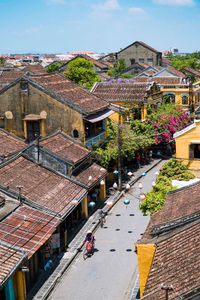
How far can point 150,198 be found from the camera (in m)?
18.0

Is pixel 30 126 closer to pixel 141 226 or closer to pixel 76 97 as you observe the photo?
pixel 76 97

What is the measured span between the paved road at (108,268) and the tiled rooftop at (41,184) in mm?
2711

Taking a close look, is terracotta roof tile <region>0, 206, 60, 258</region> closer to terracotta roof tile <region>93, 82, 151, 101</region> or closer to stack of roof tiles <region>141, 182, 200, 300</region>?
stack of roof tiles <region>141, 182, 200, 300</region>

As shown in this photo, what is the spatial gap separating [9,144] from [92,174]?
6022 mm

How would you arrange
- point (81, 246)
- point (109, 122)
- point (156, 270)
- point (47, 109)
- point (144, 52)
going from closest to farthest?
point (156, 270) → point (81, 246) → point (47, 109) → point (109, 122) → point (144, 52)

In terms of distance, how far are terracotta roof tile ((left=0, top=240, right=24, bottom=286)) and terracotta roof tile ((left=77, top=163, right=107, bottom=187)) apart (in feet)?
29.1

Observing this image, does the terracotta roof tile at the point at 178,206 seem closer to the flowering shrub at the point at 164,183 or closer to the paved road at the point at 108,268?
the flowering shrub at the point at 164,183

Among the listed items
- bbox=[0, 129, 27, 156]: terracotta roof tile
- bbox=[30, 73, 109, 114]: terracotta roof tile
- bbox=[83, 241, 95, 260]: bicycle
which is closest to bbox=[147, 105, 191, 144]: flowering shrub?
bbox=[30, 73, 109, 114]: terracotta roof tile

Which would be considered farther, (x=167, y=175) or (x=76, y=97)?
(x=76, y=97)

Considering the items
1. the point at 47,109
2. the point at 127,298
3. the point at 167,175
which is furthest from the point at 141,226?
the point at 47,109

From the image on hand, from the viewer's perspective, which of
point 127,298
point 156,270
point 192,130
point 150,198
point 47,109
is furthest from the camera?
point 47,109

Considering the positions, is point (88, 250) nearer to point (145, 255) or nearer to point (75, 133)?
point (145, 255)

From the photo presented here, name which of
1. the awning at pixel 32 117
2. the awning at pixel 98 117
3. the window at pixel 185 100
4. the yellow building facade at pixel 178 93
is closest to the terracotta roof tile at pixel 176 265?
the awning at pixel 98 117

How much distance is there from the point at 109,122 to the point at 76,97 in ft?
19.6
